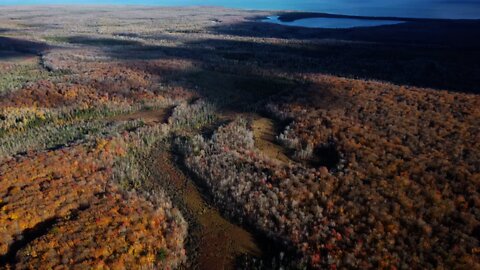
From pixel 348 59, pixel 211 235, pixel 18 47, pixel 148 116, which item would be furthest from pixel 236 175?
pixel 18 47

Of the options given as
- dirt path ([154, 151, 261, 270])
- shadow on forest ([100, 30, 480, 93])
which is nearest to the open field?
dirt path ([154, 151, 261, 270])

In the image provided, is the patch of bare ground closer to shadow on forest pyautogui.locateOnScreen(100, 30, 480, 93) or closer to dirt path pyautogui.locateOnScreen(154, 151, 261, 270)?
dirt path pyautogui.locateOnScreen(154, 151, 261, 270)

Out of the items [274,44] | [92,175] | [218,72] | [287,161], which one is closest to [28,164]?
[92,175]

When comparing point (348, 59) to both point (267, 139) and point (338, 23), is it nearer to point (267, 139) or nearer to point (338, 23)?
point (267, 139)

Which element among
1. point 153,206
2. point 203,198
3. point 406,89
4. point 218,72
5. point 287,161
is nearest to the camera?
point 153,206

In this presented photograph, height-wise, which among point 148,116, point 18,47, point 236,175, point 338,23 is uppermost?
point 338,23

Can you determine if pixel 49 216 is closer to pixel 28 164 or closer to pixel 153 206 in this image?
pixel 153 206

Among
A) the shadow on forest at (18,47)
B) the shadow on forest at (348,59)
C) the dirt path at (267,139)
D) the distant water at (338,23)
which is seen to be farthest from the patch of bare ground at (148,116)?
the distant water at (338,23)
